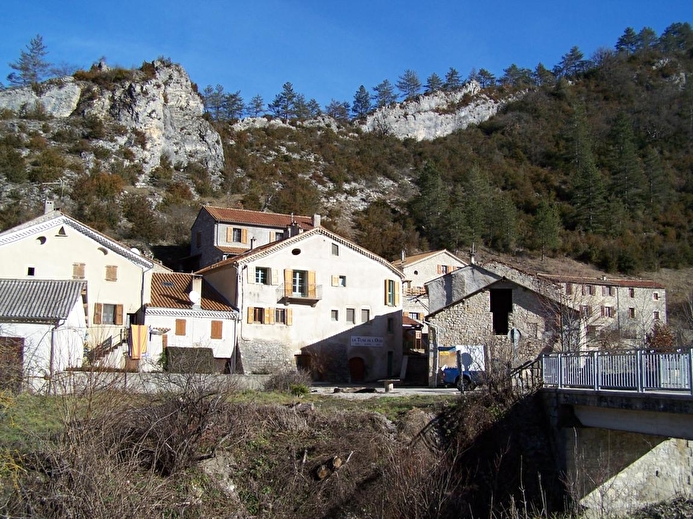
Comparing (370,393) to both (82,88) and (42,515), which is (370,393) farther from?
(82,88)

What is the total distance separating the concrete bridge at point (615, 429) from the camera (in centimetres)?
1703

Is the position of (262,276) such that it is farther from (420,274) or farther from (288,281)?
(420,274)

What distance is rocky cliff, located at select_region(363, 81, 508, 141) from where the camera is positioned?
11406 cm

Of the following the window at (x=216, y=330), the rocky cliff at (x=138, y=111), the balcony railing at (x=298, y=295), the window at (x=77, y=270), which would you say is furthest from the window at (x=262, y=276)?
the rocky cliff at (x=138, y=111)

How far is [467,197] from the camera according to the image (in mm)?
84250

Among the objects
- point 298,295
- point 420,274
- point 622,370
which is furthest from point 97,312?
point 420,274

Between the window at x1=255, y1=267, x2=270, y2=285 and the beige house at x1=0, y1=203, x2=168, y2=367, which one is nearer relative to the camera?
the beige house at x1=0, y1=203, x2=168, y2=367

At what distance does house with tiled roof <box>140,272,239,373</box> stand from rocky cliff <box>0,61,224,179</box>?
38.9m

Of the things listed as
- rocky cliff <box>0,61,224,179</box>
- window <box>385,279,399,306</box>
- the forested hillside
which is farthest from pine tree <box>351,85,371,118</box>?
window <box>385,279,399,306</box>

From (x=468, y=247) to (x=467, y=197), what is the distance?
38.3 feet

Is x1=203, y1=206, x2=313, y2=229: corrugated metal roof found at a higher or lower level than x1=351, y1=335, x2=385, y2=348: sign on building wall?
higher

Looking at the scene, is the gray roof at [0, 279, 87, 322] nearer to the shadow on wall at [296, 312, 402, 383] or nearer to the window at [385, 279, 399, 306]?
the shadow on wall at [296, 312, 402, 383]

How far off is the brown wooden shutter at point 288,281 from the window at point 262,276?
3.28ft

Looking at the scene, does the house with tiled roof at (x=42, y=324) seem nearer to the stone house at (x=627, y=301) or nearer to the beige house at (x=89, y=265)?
the beige house at (x=89, y=265)
